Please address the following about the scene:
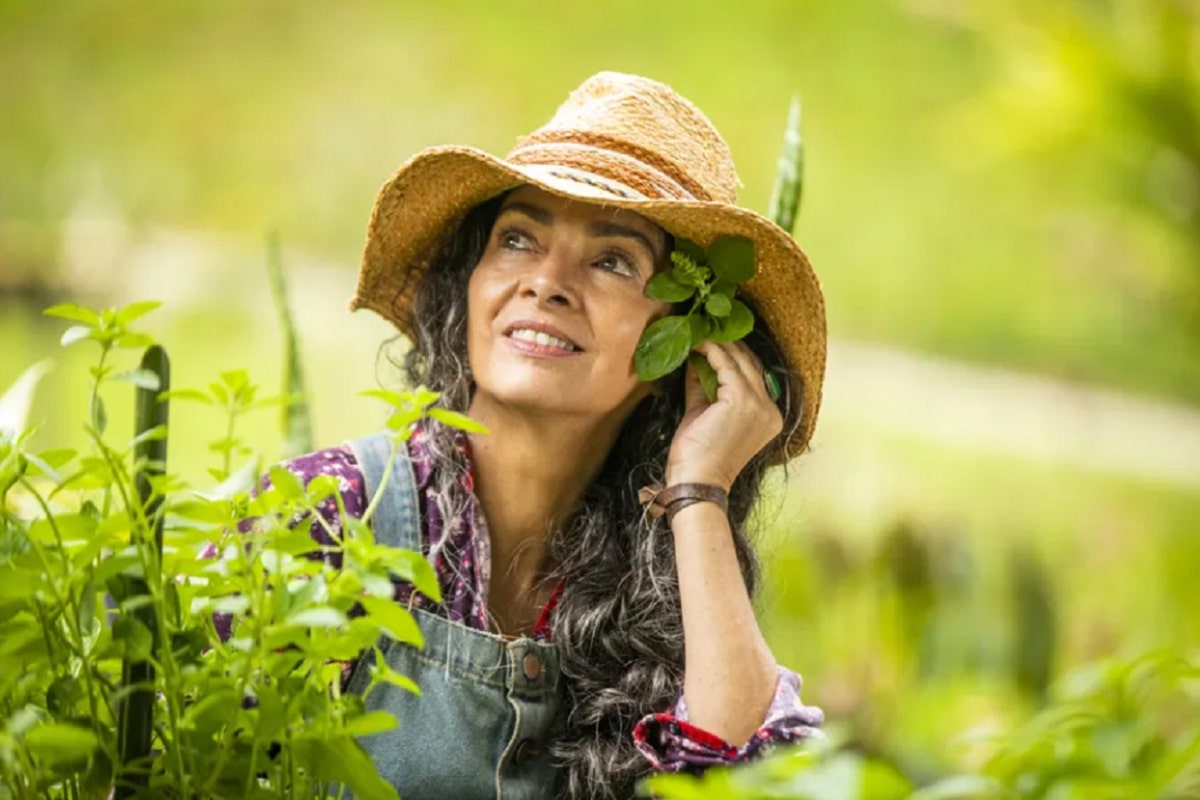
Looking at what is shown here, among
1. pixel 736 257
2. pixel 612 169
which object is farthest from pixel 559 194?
pixel 736 257

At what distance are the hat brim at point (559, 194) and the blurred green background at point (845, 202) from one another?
7.82 ft

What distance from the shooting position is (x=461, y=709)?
1.23 metres

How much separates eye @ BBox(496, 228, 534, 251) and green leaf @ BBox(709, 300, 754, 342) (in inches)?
7.7

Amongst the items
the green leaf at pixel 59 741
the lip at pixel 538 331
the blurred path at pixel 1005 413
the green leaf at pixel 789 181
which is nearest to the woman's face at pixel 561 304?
the lip at pixel 538 331

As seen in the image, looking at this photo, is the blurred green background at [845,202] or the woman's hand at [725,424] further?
the blurred green background at [845,202]

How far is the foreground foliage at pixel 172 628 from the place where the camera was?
56cm

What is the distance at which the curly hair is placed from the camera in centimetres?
128

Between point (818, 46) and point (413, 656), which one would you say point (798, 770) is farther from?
point (818, 46)

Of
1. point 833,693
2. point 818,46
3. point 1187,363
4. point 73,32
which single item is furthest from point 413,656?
point 1187,363

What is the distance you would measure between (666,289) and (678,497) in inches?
7.4

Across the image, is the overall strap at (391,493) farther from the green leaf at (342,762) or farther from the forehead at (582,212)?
the green leaf at (342,762)

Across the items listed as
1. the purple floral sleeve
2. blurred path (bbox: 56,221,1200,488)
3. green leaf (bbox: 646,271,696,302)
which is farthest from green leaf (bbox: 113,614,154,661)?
blurred path (bbox: 56,221,1200,488)

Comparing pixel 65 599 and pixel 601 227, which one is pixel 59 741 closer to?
pixel 65 599

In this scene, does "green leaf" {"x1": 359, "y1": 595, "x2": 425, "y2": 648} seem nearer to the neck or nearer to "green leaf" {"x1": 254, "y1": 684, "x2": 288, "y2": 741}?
"green leaf" {"x1": 254, "y1": 684, "x2": 288, "y2": 741}
